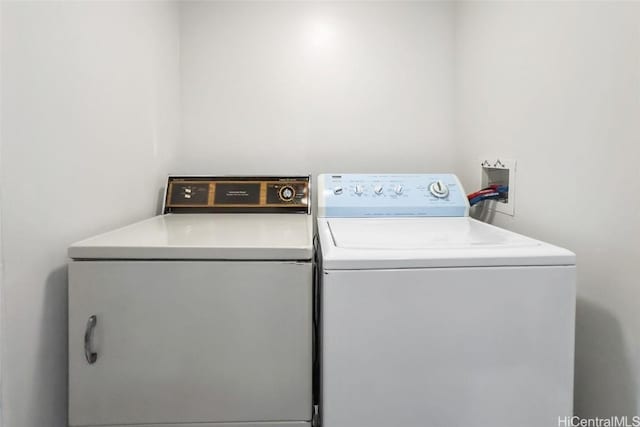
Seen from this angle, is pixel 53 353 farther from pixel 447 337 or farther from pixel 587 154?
pixel 587 154

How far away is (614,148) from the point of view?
94 cm

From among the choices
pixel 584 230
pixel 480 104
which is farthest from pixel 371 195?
pixel 584 230

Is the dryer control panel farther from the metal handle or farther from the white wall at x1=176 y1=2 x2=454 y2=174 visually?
the metal handle

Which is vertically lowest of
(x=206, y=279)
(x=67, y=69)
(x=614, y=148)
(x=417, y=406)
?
(x=417, y=406)

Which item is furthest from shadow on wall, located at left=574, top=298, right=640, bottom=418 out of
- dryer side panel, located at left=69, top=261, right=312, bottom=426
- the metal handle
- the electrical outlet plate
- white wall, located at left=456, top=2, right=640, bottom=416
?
the metal handle

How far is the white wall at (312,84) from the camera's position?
1.85 meters

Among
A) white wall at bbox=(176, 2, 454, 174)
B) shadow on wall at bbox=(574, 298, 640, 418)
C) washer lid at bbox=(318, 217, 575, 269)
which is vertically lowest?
shadow on wall at bbox=(574, 298, 640, 418)

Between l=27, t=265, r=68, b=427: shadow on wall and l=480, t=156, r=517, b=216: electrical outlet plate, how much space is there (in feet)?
4.38

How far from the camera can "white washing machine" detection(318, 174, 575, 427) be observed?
0.90 metres

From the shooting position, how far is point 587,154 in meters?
1.03

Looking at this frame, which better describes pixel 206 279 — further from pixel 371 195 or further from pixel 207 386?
pixel 371 195

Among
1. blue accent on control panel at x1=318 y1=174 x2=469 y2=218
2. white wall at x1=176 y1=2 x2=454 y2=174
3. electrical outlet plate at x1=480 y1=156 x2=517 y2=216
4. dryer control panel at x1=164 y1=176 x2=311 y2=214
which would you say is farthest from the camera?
white wall at x1=176 y1=2 x2=454 y2=174

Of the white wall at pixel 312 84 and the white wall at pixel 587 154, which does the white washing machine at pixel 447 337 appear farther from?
the white wall at pixel 312 84

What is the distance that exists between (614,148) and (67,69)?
1307mm
